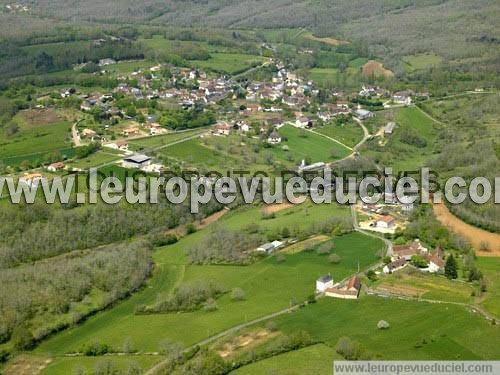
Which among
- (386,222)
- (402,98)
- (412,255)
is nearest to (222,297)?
(412,255)

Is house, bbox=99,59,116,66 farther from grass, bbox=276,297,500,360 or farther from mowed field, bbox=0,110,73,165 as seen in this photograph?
grass, bbox=276,297,500,360

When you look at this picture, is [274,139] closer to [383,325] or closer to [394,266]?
[394,266]

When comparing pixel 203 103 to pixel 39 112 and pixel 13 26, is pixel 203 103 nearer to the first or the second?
pixel 39 112

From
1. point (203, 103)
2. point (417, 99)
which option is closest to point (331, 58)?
point (417, 99)

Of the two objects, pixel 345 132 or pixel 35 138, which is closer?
pixel 35 138

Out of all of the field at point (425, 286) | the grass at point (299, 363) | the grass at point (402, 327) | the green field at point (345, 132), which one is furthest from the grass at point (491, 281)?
the green field at point (345, 132)
